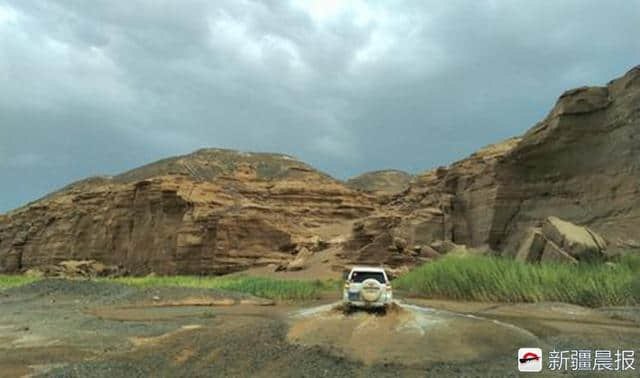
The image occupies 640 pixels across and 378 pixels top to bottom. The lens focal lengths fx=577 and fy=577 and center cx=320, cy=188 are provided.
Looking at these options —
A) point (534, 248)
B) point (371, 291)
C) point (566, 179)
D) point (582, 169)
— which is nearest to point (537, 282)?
point (534, 248)

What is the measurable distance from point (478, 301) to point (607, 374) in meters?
11.2

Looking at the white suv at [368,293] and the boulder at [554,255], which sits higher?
the boulder at [554,255]

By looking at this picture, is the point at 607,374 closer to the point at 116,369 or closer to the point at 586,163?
the point at 116,369

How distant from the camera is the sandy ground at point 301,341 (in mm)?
8750

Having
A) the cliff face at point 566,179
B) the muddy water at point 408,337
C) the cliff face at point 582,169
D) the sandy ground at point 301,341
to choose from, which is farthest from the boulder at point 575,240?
the muddy water at point 408,337

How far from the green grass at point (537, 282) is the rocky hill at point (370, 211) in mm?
4448

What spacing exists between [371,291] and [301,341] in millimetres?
2649

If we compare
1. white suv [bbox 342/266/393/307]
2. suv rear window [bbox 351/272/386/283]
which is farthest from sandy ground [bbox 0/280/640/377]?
suv rear window [bbox 351/272/386/283]

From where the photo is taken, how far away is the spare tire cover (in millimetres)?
12922

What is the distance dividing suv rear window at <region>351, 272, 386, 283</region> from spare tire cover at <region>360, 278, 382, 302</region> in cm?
82

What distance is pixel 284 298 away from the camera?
22.5 m

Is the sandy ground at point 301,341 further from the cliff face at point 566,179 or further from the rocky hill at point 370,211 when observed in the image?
the rocky hill at point 370,211

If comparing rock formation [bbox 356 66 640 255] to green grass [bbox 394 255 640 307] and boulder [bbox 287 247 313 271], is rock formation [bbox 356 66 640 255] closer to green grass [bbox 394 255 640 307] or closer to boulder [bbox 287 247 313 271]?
green grass [bbox 394 255 640 307]

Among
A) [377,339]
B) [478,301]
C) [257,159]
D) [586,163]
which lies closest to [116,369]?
[377,339]
